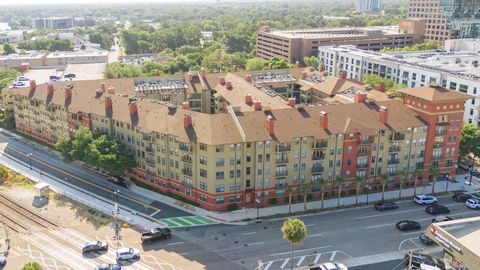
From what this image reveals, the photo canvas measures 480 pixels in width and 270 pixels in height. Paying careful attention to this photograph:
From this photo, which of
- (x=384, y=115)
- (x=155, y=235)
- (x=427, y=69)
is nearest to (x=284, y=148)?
(x=384, y=115)

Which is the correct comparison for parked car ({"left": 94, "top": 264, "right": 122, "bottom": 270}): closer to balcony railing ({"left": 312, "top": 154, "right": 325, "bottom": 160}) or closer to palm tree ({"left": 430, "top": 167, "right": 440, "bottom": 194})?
balcony railing ({"left": 312, "top": 154, "right": 325, "bottom": 160})

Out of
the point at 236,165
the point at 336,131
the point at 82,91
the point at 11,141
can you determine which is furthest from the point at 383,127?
the point at 11,141

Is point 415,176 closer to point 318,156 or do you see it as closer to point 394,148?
point 394,148

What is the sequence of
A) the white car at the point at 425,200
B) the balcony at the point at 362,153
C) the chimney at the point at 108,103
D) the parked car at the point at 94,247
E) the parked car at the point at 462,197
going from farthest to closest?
the chimney at the point at 108,103 → the parked car at the point at 462,197 → the balcony at the point at 362,153 → the white car at the point at 425,200 → the parked car at the point at 94,247

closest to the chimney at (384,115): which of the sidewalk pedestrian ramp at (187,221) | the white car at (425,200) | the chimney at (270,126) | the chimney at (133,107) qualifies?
the white car at (425,200)

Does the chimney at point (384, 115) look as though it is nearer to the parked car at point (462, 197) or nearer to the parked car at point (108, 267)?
the parked car at point (462, 197)

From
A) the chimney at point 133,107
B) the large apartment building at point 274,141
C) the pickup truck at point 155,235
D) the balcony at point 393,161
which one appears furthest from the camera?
the chimney at point 133,107

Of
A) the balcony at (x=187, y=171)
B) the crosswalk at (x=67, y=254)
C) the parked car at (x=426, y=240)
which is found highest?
the balcony at (x=187, y=171)
